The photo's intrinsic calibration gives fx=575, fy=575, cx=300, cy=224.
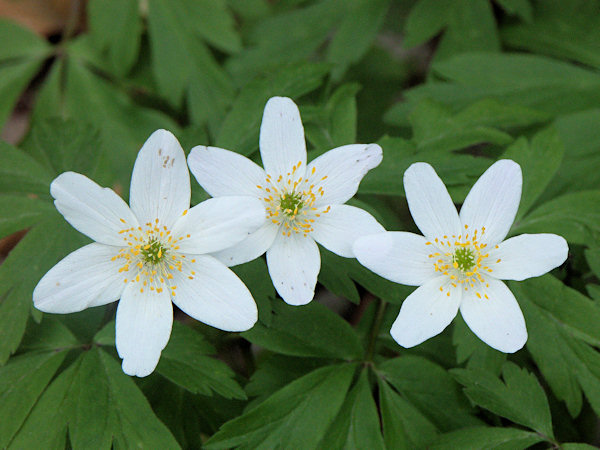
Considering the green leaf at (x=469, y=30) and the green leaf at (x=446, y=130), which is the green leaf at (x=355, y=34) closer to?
the green leaf at (x=469, y=30)

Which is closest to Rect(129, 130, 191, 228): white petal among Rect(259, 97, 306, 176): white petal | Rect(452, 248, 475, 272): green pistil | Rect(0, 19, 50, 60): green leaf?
Rect(259, 97, 306, 176): white petal

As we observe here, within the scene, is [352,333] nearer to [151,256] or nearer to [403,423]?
[403,423]

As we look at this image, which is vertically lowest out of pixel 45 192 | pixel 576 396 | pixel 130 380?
pixel 130 380

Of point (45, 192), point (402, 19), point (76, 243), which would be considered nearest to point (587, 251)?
point (76, 243)

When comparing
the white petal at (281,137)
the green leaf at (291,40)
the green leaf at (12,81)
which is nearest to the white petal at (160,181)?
the white petal at (281,137)

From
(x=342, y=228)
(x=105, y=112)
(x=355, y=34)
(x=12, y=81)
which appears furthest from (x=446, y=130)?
(x=12, y=81)

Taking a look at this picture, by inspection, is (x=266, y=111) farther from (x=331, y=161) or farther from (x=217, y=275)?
(x=217, y=275)

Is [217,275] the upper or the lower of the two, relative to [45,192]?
lower
